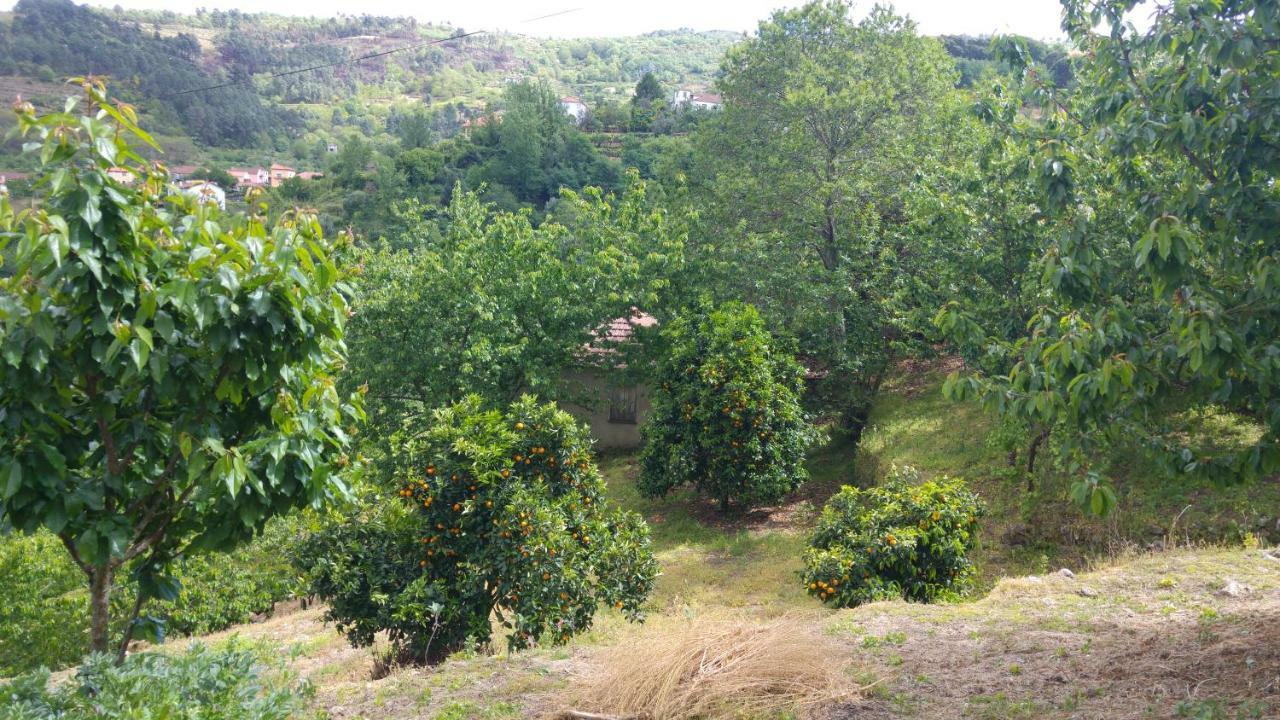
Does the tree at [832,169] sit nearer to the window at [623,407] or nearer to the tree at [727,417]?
the tree at [727,417]

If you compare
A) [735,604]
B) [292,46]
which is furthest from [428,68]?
[735,604]

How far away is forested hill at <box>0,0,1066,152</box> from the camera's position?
3182 inches

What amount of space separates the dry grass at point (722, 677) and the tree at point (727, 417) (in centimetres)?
905

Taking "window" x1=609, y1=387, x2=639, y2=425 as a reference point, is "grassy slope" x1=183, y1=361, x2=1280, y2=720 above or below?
above

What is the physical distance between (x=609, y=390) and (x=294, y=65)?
119m

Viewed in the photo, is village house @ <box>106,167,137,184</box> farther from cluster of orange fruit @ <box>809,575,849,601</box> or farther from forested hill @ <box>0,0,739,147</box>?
forested hill @ <box>0,0,739,147</box>

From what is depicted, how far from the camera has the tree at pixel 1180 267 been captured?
464 centimetres

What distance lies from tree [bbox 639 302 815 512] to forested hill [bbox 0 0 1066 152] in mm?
8128

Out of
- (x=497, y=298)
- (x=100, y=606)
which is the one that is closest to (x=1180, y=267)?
(x=100, y=606)

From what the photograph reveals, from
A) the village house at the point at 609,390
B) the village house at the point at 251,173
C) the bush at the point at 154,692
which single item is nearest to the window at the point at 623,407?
the village house at the point at 609,390

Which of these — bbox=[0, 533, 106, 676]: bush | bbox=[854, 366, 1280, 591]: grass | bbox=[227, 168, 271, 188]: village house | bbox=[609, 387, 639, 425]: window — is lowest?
bbox=[609, 387, 639, 425]: window

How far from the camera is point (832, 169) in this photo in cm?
1961

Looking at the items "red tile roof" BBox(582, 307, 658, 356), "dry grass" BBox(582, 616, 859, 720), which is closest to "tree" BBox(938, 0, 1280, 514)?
"dry grass" BBox(582, 616, 859, 720)

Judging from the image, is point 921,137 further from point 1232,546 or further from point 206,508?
point 206,508
